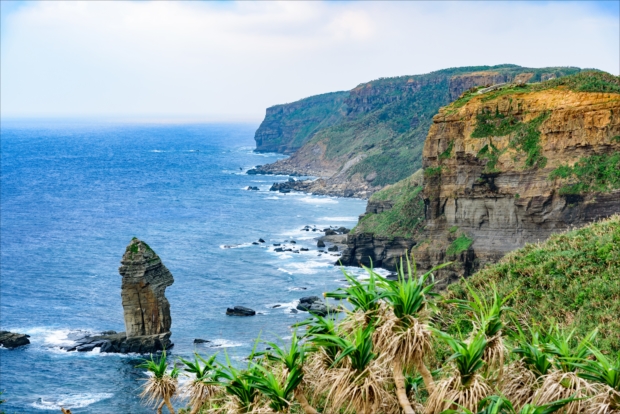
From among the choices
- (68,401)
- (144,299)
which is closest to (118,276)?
(144,299)

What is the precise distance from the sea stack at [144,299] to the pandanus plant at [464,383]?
160 ft

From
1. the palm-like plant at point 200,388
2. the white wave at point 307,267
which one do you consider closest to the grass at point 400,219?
the white wave at point 307,267

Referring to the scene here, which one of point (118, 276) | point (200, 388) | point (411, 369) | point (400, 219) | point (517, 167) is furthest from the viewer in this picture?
point (400, 219)

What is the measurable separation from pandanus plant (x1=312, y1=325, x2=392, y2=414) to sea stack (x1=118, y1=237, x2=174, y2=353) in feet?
158

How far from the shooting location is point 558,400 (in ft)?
49.2

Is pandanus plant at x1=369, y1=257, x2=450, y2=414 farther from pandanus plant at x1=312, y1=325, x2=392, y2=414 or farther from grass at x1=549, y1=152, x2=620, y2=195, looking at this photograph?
grass at x1=549, y1=152, x2=620, y2=195

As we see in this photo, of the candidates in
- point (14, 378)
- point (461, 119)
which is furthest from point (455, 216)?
point (14, 378)

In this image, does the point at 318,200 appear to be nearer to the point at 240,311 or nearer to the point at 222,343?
the point at 240,311

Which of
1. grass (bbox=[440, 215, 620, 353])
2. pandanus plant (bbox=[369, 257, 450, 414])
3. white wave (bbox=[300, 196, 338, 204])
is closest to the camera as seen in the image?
pandanus plant (bbox=[369, 257, 450, 414])

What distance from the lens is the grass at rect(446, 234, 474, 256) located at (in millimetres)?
70188

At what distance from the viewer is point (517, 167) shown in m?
66.8

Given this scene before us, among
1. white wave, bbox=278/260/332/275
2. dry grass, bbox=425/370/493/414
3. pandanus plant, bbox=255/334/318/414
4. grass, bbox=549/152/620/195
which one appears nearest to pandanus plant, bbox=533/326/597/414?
dry grass, bbox=425/370/493/414

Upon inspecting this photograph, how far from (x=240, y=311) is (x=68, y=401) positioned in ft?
79.4

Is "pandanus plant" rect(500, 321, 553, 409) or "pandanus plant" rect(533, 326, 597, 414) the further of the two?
"pandanus plant" rect(500, 321, 553, 409)
